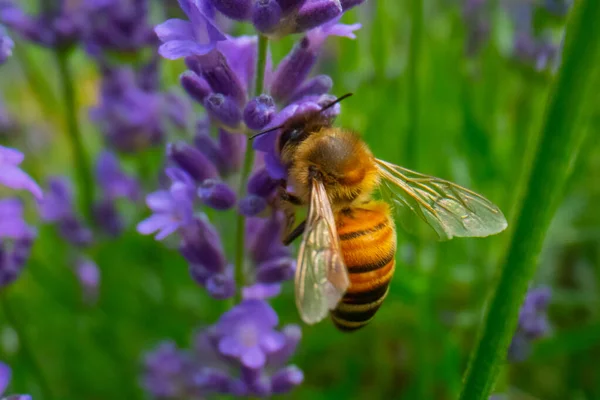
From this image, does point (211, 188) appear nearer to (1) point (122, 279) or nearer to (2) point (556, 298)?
(2) point (556, 298)

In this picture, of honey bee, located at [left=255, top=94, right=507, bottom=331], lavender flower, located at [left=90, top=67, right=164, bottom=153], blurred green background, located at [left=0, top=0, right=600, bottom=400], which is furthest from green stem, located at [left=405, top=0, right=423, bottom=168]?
lavender flower, located at [left=90, top=67, right=164, bottom=153]

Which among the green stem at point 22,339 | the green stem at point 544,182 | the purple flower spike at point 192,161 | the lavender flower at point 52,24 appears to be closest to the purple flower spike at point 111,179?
the lavender flower at point 52,24

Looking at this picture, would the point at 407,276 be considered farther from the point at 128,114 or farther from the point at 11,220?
the point at 128,114

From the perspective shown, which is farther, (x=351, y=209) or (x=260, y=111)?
(x=351, y=209)

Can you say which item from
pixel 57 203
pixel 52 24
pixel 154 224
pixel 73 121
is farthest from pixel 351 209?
pixel 57 203

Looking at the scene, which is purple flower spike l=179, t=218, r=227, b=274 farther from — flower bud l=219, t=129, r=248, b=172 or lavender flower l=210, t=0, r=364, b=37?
lavender flower l=210, t=0, r=364, b=37
